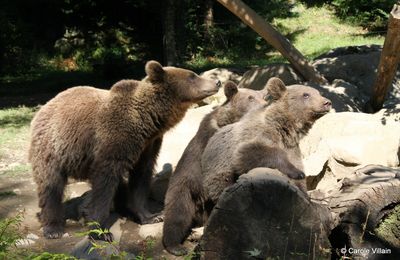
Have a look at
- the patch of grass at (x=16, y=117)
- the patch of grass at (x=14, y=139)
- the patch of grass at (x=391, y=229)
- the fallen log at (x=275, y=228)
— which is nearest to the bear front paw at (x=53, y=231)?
the patch of grass at (x=14, y=139)

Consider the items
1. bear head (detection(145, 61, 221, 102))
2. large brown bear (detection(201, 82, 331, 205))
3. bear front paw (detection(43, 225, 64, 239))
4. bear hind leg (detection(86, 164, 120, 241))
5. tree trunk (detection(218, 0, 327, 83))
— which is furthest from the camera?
tree trunk (detection(218, 0, 327, 83))

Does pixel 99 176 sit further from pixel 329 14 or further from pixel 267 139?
pixel 329 14

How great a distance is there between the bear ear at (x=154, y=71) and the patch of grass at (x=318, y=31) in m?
14.2

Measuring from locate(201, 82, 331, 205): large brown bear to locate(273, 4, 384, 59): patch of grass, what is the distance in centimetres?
1497

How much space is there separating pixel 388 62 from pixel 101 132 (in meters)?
5.70

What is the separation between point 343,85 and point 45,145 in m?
6.83

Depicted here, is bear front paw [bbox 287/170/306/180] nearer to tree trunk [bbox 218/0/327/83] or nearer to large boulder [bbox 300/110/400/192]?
large boulder [bbox 300/110/400/192]

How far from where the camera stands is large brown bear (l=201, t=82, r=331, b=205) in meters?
6.12

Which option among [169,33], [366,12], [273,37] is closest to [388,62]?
[273,37]

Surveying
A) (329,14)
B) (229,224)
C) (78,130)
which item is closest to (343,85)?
(78,130)

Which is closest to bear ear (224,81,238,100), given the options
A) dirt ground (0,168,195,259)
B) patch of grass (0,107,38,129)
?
dirt ground (0,168,195,259)

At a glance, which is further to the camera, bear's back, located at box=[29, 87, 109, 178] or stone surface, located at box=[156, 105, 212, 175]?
stone surface, located at box=[156, 105, 212, 175]

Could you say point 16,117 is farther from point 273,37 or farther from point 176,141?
point 273,37

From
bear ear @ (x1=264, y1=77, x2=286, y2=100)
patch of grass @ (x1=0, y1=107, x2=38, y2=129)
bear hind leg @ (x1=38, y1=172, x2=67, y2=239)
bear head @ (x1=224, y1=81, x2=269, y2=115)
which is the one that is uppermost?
bear ear @ (x1=264, y1=77, x2=286, y2=100)
